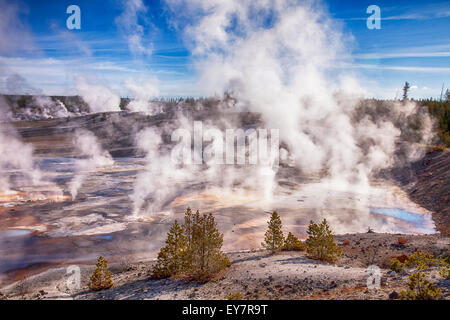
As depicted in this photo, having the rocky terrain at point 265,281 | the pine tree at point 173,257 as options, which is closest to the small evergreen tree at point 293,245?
the rocky terrain at point 265,281

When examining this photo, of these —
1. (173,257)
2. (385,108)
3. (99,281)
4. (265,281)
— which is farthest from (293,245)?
(385,108)

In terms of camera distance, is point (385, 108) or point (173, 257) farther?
point (385, 108)

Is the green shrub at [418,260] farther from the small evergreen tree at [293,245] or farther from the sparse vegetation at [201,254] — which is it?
the sparse vegetation at [201,254]

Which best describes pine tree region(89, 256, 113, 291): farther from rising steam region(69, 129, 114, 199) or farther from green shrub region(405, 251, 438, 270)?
rising steam region(69, 129, 114, 199)

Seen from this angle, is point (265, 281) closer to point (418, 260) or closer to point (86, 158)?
point (418, 260)

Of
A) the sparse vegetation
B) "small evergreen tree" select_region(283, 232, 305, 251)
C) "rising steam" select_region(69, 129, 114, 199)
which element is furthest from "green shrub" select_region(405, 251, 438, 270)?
"rising steam" select_region(69, 129, 114, 199)
